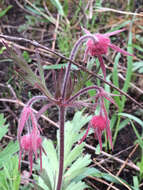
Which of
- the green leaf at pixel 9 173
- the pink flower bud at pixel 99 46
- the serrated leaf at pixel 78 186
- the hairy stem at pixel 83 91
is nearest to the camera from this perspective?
the pink flower bud at pixel 99 46

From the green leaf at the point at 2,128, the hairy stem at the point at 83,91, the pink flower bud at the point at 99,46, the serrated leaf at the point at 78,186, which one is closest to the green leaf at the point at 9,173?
the green leaf at the point at 2,128

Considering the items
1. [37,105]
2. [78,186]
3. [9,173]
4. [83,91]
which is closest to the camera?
[83,91]

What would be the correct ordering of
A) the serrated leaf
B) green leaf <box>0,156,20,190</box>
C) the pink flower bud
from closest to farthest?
the pink flower bud < green leaf <box>0,156,20,190</box> < the serrated leaf

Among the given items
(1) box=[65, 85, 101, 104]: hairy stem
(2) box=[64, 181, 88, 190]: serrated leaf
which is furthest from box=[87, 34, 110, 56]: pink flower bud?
(2) box=[64, 181, 88, 190]: serrated leaf

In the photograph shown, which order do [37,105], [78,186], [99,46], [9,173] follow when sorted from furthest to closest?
[37,105] < [78,186] < [9,173] < [99,46]

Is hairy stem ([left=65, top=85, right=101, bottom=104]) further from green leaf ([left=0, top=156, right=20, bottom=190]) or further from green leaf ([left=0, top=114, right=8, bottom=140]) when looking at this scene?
green leaf ([left=0, top=114, right=8, bottom=140])

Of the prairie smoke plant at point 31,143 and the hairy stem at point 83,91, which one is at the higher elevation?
the hairy stem at point 83,91

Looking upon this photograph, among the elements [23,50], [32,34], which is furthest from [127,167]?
[32,34]

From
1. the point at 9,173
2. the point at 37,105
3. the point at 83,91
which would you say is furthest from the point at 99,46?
the point at 37,105

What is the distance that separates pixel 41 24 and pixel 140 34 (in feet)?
4.28

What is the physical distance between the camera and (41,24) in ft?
11.7

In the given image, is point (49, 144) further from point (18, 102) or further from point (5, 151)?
point (18, 102)

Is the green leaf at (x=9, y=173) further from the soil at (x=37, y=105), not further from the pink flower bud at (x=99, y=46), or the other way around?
the pink flower bud at (x=99, y=46)

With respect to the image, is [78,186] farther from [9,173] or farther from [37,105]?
[37,105]
